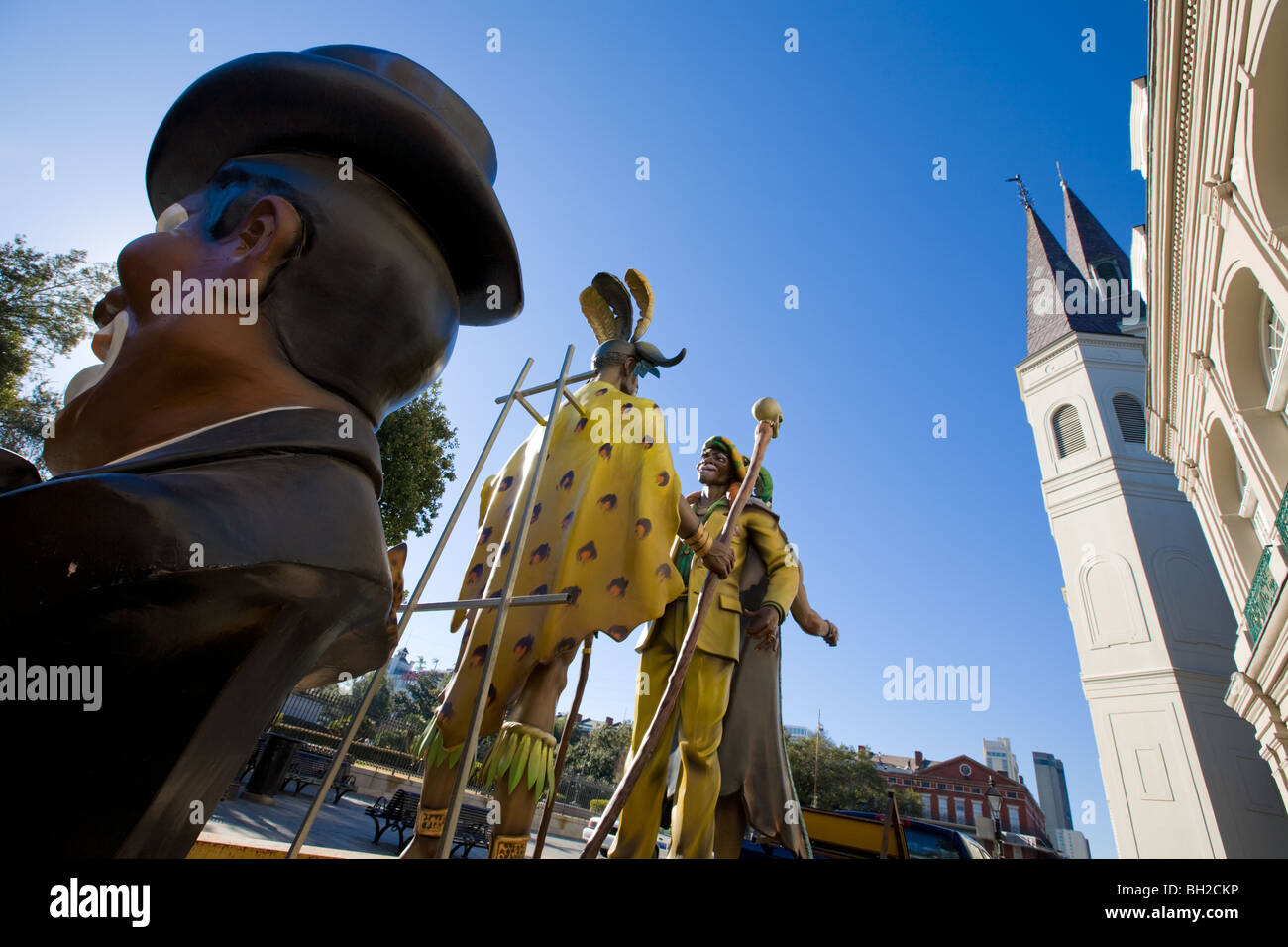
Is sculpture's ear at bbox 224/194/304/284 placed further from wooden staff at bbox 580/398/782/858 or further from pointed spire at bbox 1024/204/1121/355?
pointed spire at bbox 1024/204/1121/355

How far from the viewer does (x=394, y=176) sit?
137cm

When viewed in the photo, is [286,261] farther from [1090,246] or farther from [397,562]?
[1090,246]

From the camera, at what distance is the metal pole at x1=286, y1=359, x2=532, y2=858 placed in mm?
1412

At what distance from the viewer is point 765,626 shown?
3.35 meters

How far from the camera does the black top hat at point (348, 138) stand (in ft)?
4.33

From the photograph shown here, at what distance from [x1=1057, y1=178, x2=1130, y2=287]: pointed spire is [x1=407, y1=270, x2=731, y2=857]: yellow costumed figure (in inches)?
1367

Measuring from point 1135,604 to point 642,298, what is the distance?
23.1 metres

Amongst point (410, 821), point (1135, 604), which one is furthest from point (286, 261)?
point (1135, 604)

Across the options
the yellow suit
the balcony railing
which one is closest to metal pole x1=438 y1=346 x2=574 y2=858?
the yellow suit

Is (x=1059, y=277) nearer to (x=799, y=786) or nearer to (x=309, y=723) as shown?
(x=799, y=786)

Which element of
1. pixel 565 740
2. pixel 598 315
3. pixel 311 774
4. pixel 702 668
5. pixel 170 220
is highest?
pixel 598 315
